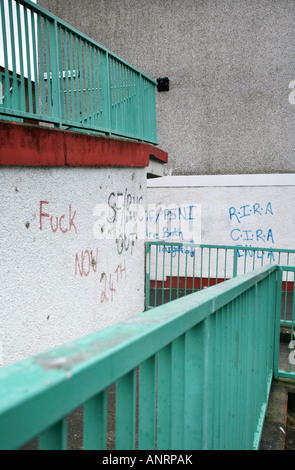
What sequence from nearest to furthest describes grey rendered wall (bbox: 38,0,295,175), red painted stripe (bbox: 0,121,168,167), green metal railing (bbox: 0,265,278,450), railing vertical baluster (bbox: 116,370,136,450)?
green metal railing (bbox: 0,265,278,450), railing vertical baluster (bbox: 116,370,136,450), red painted stripe (bbox: 0,121,168,167), grey rendered wall (bbox: 38,0,295,175)

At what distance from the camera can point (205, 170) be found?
34.2 feet

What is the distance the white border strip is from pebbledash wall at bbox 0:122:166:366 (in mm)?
4508

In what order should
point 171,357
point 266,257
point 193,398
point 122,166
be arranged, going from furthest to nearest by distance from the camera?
point 266,257, point 122,166, point 193,398, point 171,357

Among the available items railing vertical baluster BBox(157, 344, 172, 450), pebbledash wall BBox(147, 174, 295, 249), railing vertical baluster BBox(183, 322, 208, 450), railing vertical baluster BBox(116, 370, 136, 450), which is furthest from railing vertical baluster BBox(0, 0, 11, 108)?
pebbledash wall BBox(147, 174, 295, 249)

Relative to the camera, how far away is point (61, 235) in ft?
13.3

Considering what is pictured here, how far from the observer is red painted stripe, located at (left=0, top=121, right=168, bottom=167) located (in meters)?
3.16

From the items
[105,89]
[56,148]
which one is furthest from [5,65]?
[105,89]

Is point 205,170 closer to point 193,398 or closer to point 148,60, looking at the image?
point 148,60

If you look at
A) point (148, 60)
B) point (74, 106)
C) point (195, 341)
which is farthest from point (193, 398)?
point (148, 60)

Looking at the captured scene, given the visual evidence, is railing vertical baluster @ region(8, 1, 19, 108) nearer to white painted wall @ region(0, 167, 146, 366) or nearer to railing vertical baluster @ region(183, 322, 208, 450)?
white painted wall @ region(0, 167, 146, 366)

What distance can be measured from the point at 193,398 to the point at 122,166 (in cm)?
435

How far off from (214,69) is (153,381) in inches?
403

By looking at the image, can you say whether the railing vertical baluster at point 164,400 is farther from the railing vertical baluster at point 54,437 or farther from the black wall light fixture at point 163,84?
the black wall light fixture at point 163,84
